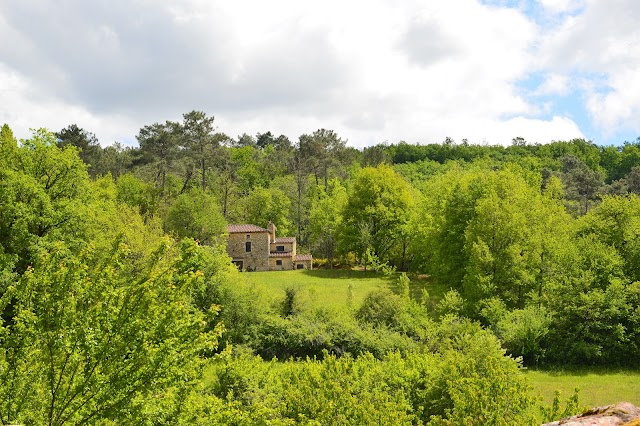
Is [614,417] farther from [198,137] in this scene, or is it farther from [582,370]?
[198,137]

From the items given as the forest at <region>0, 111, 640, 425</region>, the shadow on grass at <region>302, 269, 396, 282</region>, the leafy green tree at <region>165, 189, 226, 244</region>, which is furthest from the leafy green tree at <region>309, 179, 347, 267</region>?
the leafy green tree at <region>165, 189, 226, 244</region>

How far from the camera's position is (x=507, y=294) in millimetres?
28922

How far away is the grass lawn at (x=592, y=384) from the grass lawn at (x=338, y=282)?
12397 mm

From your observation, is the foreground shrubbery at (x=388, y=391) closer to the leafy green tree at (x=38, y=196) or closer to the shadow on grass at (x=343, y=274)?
the leafy green tree at (x=38, y=196)

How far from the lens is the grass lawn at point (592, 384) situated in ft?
66.1

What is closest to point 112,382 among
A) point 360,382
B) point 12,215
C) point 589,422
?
point 589,422

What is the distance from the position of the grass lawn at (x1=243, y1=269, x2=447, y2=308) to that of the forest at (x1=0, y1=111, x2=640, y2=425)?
1807 mm

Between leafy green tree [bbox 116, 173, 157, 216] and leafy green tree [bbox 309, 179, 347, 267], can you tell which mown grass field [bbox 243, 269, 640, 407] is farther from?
leafy green tree [bbox 116, 173, 157, 216]

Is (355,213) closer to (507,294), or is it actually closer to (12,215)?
(507,294)

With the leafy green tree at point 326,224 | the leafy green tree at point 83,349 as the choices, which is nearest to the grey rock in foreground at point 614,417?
the leafy green tree at point 83,349

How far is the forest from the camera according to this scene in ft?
25.7

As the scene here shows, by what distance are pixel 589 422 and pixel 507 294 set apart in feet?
80.5

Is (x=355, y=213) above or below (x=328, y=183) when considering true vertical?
below

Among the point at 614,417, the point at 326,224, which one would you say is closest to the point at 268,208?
the point at 326,224
